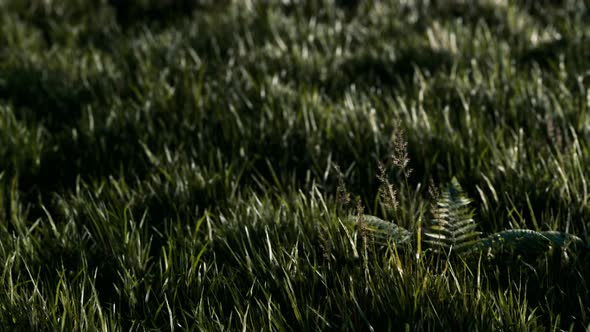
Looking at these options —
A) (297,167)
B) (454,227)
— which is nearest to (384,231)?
(454,227)

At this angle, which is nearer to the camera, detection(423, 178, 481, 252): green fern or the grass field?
the grass field

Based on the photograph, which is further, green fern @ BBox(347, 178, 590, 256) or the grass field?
green fern @ BBox(347, 178, 590, 256)

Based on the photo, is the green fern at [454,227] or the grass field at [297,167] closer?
the grass field at [297,167]

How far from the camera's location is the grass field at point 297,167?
169 cm

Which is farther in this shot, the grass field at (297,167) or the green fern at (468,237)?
the green fern at (468,237)

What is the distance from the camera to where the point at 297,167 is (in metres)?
2.54

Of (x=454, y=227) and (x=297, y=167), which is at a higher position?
(x=454, y=227)

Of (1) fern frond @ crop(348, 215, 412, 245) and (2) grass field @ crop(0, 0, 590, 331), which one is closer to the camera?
(2) grass field @ crop(0, 0, 590, 331)

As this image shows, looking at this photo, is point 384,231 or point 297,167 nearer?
point 384,231

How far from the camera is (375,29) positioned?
3.87m

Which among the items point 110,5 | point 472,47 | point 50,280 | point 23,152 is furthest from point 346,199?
point 110,5

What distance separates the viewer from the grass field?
1.69 meters

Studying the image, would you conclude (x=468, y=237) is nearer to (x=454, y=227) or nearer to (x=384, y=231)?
(x=454, y=227)

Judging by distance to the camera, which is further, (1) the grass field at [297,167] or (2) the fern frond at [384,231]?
(2) the fern frond at [384,231]
